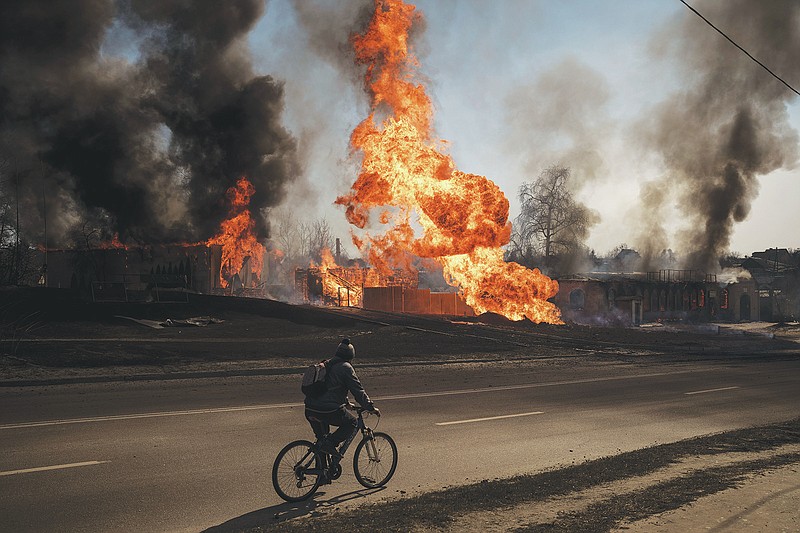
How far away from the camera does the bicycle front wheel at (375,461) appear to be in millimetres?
7500

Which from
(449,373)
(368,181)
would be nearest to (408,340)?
(449,373)

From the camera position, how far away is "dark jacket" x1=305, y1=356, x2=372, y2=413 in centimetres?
711

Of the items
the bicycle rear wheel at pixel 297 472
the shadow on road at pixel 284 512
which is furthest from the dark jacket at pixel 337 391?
the shadow on road at pixel 284 512

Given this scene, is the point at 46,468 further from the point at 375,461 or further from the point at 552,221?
the point at 552,221

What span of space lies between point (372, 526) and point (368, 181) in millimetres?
33842

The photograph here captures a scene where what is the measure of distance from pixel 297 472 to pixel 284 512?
1.83 ft

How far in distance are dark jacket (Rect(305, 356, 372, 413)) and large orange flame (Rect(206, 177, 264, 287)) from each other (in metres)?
42.7

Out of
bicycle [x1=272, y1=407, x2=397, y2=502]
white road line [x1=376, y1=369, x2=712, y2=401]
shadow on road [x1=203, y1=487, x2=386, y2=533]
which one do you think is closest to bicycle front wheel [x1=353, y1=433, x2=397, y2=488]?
bicycle [x1=272, y1=407, x2=397, y2=502]

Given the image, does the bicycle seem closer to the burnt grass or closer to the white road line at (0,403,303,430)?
the burnt grass

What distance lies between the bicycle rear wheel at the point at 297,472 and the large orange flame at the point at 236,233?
4263 centimetres

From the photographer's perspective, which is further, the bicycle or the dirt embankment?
the dirt embankment

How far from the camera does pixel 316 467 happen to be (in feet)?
23.6

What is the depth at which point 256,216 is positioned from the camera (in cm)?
5103

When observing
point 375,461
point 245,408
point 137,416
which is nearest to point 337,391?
point 375,461
